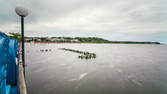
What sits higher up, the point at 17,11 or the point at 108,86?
the point at 17,11

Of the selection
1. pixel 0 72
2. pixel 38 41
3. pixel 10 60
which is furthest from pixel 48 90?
pixel 38 41

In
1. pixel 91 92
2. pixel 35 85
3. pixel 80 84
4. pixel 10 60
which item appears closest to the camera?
pixel 10 60

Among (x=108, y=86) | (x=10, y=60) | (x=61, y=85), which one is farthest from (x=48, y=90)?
(x=10, y=60)

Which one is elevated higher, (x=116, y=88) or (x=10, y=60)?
(x=10, y=60)

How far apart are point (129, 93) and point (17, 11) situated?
40.4ft

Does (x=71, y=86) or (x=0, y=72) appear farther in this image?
(x=71, y=86)

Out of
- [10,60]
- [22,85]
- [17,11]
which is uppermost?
[17,11]

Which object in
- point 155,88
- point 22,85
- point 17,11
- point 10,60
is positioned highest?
point 17,11

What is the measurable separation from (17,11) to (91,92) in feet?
33.6

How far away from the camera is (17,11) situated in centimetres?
477

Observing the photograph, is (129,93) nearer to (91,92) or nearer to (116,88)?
(116,88)

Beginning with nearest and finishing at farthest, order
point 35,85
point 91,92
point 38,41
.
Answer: point 91,92, point 35,85, point 38,41

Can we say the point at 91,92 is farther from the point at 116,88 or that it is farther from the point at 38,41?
the point at 38,41

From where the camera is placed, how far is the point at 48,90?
12.5 meters
